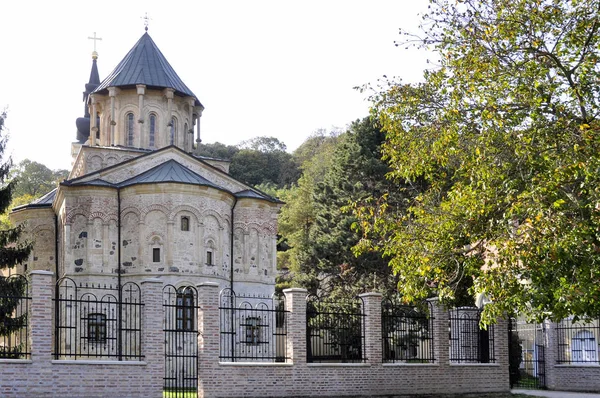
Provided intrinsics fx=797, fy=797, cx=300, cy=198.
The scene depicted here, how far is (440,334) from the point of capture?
797 inches

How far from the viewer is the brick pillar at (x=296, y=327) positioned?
18.0m

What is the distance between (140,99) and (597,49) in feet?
77.2

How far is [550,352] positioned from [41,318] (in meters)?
15.1

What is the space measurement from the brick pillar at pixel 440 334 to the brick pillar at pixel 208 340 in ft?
19.7

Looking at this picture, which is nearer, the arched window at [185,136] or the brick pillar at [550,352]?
the brick pillar at [550,352]

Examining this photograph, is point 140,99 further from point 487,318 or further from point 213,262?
point 487,318

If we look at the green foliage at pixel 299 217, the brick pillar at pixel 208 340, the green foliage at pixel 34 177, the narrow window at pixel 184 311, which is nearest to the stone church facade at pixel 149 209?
the narrow window at pixel 184 311

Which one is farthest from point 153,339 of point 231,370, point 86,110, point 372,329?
point 86,110

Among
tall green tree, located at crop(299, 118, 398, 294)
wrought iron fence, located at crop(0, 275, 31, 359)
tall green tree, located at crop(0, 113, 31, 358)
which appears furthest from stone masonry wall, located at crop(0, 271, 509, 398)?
tall green tree, located at crop(299, 118, 398, 294)

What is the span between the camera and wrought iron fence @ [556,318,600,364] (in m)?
23.6

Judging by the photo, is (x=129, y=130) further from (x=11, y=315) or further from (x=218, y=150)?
(x=218, y=150)

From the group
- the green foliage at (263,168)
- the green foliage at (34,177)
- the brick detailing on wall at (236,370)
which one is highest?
the green foliage at (263,168)

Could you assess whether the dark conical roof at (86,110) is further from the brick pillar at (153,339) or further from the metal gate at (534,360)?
the brick pillar at (153,339)

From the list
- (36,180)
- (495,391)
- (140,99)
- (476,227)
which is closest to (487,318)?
(476,227)
